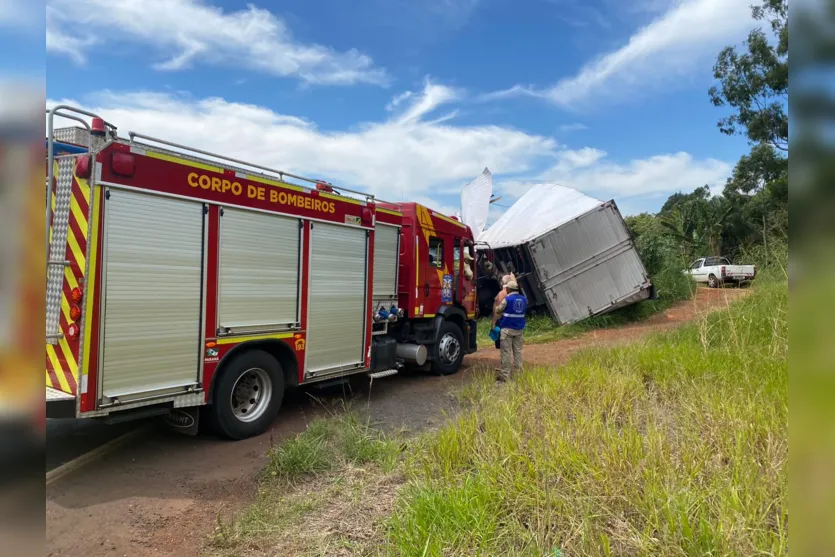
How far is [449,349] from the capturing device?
9312mm

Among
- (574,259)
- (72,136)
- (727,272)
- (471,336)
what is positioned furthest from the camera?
(574,259)

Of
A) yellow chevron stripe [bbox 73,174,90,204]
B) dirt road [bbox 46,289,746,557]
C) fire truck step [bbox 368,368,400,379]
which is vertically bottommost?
dirt road [bbox 46,289,746,557]

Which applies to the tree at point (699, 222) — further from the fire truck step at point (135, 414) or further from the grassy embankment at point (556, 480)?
the fire truck step at point (135, 414)

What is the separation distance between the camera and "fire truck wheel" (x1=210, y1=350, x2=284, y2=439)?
530cm

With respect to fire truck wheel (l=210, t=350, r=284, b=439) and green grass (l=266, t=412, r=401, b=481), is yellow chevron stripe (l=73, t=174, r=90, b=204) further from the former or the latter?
green grass (l=266, t=412, r=401, b=481)

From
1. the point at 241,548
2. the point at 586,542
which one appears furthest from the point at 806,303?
the point at 241,548

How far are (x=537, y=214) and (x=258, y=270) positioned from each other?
11.7 m

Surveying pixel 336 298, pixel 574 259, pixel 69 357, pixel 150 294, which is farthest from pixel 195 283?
pixel 574 259

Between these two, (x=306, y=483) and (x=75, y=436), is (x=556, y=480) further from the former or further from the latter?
(x=75, y=436)

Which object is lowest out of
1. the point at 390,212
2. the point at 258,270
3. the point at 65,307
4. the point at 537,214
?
the point at 65,307

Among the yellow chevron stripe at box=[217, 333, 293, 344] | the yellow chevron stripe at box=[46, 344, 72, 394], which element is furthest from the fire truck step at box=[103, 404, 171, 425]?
the yellow chevron stripe at box=[217, 333, 293, 344]

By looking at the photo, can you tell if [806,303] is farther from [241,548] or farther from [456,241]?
[456,241]

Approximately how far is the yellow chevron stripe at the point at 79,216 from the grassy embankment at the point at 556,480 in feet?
8.34

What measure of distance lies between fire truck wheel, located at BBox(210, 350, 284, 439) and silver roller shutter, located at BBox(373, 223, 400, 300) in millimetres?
2329
